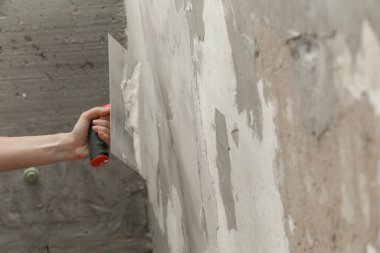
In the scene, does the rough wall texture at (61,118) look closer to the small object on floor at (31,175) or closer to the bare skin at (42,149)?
the small object on floor at (31,175)

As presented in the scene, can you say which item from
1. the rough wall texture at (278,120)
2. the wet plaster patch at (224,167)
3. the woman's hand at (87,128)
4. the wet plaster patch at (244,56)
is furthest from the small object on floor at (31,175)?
the wet plaster patch at (244,56)

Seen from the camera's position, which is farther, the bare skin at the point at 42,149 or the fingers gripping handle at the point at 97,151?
the bare skin at the point at 42,149

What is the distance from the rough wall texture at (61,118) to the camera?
9.29 feet

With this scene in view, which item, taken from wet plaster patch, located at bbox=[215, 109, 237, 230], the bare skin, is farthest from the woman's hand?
wet plaster patch, located at bbox=[215, 109, 237, 230]

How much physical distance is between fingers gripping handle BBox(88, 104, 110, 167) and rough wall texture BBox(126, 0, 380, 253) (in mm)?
268

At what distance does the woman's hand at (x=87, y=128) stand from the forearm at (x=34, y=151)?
20 mm

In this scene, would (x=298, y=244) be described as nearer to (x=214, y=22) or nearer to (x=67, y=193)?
(x=214, y=22)

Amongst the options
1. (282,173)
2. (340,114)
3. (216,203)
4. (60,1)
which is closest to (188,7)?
(216,203)

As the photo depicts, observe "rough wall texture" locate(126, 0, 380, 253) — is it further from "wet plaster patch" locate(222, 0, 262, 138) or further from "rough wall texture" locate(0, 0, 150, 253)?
"rough wall texture" locate(0, 0, 150, 253)

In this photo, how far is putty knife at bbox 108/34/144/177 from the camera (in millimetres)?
1640

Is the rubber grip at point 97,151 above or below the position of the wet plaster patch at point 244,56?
Result: above

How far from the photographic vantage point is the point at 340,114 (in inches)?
23.9

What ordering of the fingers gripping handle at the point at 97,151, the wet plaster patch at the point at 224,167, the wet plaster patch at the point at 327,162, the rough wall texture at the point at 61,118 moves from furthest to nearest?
1. the rough wall texture at the point at 61,118
2. the fingers gripping handle at the point at 97,151
3. the wet plaster patch at the point at 224,167
4. the wet plaster patch at the point at 327,162

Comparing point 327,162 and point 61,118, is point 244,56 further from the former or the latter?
point 61,118
